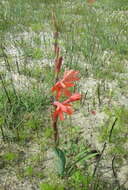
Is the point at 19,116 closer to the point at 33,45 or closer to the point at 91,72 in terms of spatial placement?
the point at 91,72

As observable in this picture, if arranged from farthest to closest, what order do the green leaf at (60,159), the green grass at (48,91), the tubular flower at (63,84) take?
the green grass at (48,91)
the green leaf at (60,159)
the tubular flower at (63,84)

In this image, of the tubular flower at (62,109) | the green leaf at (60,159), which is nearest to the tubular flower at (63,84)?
the tubular flower at (62,109)

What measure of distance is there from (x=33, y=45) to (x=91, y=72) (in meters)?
1.34

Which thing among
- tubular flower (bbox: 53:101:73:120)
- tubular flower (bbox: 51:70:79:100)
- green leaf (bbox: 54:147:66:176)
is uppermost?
tubular flower (bbox: 51:70:79:100)

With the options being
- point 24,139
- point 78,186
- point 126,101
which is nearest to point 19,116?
point 24,139

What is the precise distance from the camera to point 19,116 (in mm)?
2740

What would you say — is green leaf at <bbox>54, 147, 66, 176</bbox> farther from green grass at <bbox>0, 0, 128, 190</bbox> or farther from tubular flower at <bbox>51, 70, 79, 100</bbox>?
tubular flower at <bbox>51, 70, 79, 100</bbox>

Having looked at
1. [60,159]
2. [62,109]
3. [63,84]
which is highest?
[63,84]

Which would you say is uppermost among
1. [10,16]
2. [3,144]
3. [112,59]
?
[10,16]

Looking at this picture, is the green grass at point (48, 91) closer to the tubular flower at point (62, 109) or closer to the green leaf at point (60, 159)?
the green leaf at point (60, 159)

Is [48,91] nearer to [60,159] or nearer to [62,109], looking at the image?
[60,159]

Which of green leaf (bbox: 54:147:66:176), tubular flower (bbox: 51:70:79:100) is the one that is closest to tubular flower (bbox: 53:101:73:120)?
tubular flower (bbox: 51:70:79:100)

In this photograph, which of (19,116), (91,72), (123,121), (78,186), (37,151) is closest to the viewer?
(78,186)

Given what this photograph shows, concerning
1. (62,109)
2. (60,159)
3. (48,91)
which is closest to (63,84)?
(62,109)
